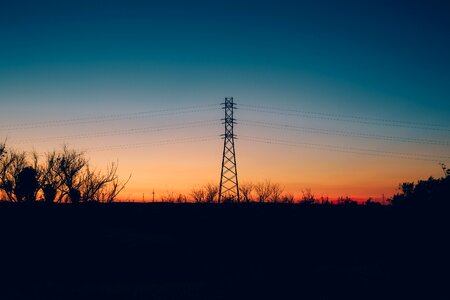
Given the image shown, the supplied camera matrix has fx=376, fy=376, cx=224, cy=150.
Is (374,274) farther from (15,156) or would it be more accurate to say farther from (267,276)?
(15,156)

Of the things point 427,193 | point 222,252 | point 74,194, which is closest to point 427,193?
point 427,193

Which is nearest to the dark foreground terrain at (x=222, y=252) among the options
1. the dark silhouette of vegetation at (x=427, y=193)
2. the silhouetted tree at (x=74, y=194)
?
the dark silhouette of vegetation at (x=427, y=193)

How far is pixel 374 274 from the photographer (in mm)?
20703

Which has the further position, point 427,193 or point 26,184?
point 26,184

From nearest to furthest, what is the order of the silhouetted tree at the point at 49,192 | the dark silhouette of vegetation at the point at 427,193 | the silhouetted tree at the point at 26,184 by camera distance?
the dark silhouette of vegetation at the point at 427,193 < the silhouetted tree at the point at 49,192 < the silhouetted tree at the point at 26,184

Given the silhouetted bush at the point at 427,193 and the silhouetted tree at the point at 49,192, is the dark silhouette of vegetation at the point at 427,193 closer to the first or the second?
the silhouetted bush at the point at 427,193

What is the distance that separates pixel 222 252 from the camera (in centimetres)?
2697

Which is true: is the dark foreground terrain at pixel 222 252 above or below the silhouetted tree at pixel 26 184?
below

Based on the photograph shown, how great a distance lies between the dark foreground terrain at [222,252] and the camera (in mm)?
17234

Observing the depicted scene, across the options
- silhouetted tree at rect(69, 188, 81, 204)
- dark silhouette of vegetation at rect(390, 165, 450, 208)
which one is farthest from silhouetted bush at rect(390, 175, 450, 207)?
silhouetted tree at rect(69, 188, 81, 204)

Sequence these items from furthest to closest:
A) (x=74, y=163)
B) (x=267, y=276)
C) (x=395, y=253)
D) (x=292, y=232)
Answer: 1. (x=74, y=163)
2. (x=292, y=232)
3. (x=395, y=253)
4. (x=267, y=276)

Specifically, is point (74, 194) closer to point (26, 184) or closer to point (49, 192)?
point (49, 192)

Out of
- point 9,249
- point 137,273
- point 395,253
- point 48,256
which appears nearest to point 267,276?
point 137,273

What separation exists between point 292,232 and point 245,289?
1676 centimetres
